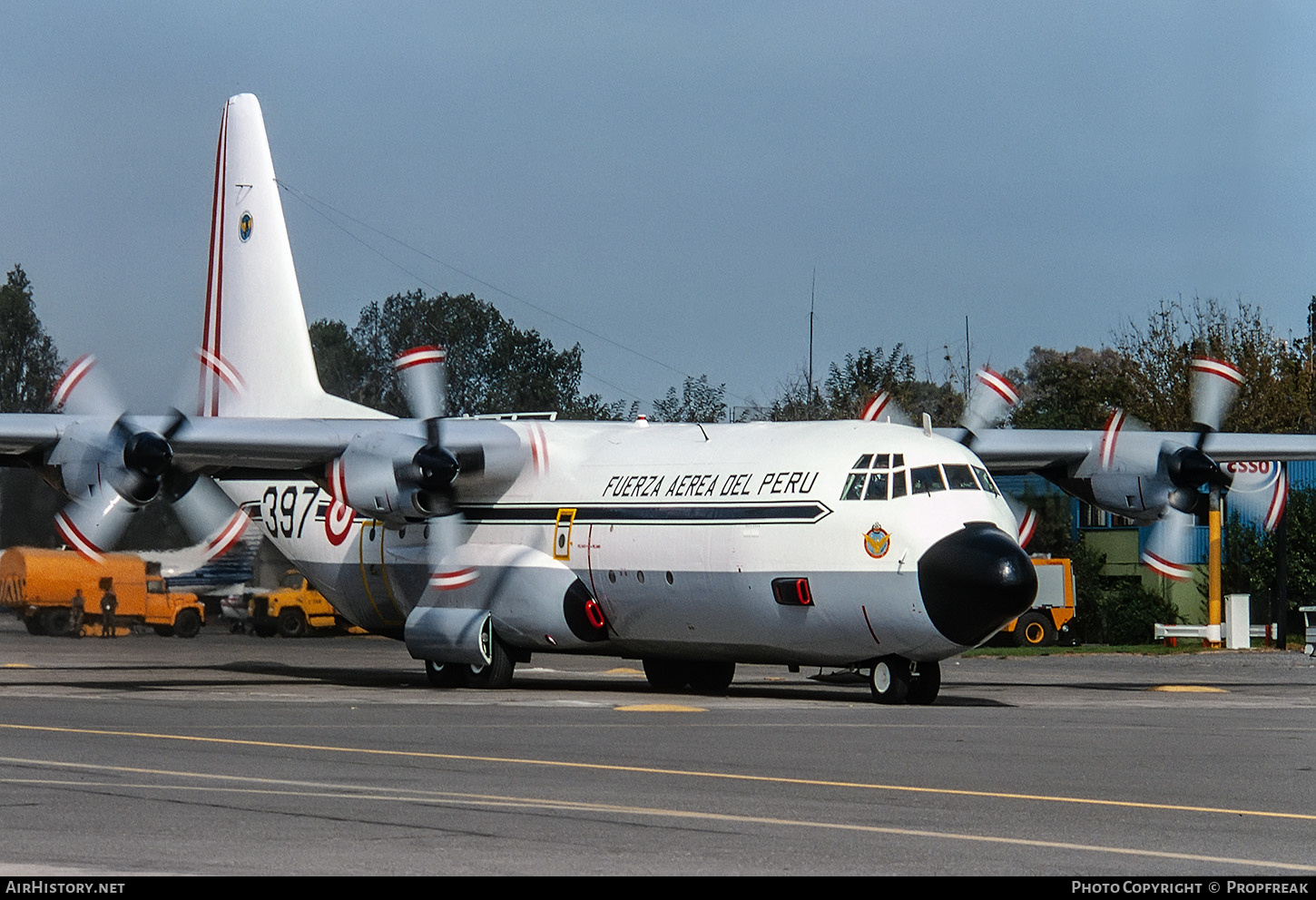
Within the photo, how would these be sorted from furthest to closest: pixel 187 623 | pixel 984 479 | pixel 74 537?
pixel 187 623, pixel 74 537, pixel 984 479

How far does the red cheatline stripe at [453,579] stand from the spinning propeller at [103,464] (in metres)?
3.69

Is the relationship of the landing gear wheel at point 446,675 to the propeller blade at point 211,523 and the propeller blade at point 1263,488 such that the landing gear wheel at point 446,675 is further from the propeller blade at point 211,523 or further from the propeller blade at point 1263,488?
the propeller blade at point 1263,488

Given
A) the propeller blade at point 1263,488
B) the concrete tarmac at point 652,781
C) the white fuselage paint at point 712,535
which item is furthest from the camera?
the propeller blade at point 1263,488

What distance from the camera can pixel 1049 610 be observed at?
4453 centimetres

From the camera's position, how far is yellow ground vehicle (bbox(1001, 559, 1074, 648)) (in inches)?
1746

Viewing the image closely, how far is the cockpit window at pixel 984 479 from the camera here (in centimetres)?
2080

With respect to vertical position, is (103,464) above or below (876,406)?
below

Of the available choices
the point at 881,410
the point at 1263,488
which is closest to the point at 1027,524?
the point at 881,410

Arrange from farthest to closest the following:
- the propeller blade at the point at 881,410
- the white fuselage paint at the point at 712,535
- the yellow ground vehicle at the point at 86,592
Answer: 1. the yellow ground vehicle at the point at 86,592
2. the propeller blade at the point at 881,410
3. the white fuselage paint at the point at 712,535

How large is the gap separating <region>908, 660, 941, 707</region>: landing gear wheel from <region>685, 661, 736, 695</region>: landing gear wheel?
13.3 ft

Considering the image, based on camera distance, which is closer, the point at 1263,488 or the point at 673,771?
the point at 673,771

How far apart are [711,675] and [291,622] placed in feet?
77.8

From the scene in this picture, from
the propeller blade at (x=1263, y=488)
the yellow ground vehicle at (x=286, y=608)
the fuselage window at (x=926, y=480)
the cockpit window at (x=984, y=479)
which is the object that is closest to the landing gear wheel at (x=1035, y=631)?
the propeller blade at (x=1263, y=488)

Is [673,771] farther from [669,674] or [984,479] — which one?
[669,674]
